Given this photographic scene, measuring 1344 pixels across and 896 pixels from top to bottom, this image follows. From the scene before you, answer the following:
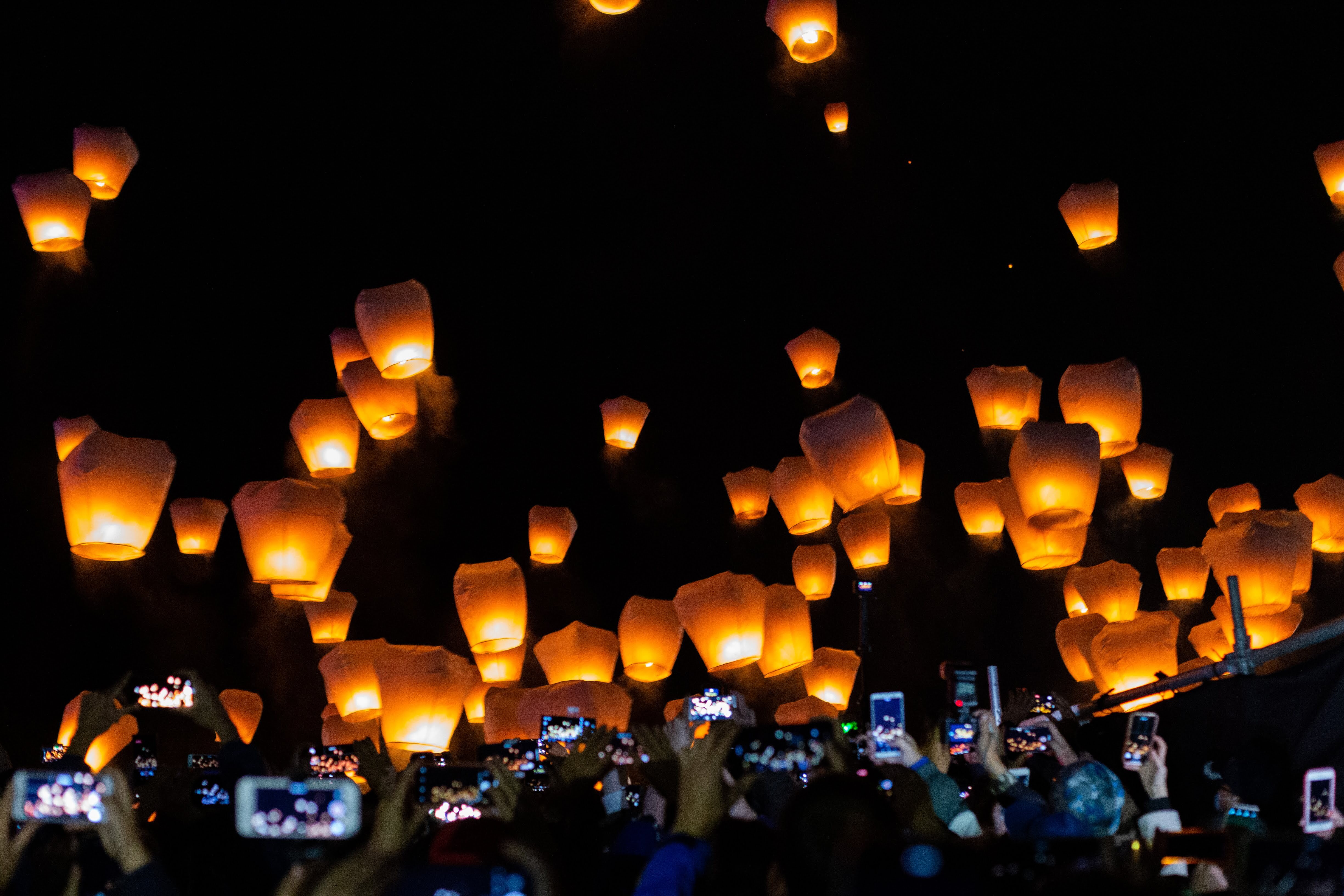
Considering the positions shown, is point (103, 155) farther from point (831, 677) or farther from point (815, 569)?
point (831, 677)

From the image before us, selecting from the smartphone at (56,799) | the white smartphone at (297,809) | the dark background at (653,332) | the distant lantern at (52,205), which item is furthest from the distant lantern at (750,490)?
the white smartphone at (297,809)

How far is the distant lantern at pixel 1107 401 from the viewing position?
9062mm

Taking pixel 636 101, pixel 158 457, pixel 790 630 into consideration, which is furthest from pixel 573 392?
pixel 158 457

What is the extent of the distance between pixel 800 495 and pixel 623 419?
2398 mm

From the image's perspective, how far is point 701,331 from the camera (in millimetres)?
12477

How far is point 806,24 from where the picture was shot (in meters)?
8.16

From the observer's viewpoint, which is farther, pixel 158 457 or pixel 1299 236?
pixel 1299 236

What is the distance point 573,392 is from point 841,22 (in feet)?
16.0

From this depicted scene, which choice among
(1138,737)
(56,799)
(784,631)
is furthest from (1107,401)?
(56,799)

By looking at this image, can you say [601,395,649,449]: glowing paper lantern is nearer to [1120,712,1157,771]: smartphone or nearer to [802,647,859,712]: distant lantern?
[802,647,859,712]: distant lantern

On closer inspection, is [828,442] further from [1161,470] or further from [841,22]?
[841,22]

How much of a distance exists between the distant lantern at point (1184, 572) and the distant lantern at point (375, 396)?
689 centimetres

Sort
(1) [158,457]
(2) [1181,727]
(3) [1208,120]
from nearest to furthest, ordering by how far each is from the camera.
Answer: (2) [1181,727], (1) [158,457], (3) [1208,120]

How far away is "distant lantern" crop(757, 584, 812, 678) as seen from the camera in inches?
381
